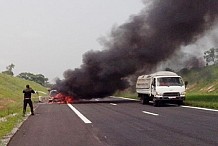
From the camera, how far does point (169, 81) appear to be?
31344 millimetres

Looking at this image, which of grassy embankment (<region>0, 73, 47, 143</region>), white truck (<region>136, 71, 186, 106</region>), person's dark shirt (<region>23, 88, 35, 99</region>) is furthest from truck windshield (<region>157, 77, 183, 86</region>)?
person's dark shirt (<region>23, 88, 35, 99</region>)

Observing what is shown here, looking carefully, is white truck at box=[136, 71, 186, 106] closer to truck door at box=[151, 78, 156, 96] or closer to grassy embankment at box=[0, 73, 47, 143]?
truck door at box=[151, 78, 156, 96]

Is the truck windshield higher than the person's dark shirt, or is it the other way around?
the truck windshield

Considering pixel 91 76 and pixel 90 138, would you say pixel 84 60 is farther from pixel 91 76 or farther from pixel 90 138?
pixel 90 138

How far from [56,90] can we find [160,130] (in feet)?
111

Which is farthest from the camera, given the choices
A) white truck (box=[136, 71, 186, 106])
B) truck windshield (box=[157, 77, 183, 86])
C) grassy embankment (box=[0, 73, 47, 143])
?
truck windshield (box=[157, 77, 183, 86])

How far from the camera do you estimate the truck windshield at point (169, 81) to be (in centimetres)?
3105

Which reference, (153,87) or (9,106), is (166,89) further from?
(9,106)

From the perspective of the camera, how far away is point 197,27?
36.6 metres

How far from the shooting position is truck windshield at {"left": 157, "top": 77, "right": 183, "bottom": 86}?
102ft

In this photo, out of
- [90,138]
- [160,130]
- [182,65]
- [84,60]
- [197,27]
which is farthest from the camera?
[84,60]

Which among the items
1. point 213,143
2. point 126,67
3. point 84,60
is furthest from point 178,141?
point 84,60

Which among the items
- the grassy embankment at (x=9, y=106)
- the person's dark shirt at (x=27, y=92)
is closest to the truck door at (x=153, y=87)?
the grassy embankment at (x=9, y=106)

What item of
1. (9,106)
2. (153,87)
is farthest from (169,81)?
(9,106)
